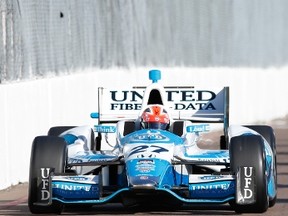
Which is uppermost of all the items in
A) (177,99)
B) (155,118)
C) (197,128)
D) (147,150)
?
(177,99)

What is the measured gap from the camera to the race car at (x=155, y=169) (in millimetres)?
12211

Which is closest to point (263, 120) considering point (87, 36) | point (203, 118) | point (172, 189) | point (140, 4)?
point (140, 4)

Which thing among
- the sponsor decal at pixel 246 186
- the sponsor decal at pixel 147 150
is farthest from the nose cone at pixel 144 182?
the sponsor decal at pixel 246 186

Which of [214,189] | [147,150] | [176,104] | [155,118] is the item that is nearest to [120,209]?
[147,150]

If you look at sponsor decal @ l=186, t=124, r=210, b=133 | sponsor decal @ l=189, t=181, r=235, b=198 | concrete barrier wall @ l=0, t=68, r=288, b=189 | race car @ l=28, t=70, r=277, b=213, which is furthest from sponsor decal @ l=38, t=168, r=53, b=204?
concrete barrier wall @ l=0, t=68, r=288, b=189

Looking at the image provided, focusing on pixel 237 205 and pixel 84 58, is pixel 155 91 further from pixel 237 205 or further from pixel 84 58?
pixel 84 58

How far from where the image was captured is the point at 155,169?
12.2 metres

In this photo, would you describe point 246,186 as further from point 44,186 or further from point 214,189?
point 44,186

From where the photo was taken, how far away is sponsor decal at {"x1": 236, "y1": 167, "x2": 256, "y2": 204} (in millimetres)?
12180

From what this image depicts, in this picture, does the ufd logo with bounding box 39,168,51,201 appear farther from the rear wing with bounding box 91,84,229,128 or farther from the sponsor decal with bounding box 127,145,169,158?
the rear wing with bounding box 91,84,229,128

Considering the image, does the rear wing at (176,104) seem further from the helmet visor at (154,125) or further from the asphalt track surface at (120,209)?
the asphalt track surface at (120,209)

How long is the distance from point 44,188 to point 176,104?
3076 millimetres

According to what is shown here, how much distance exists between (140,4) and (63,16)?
436 centimetres

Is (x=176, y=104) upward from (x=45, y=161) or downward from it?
upward
